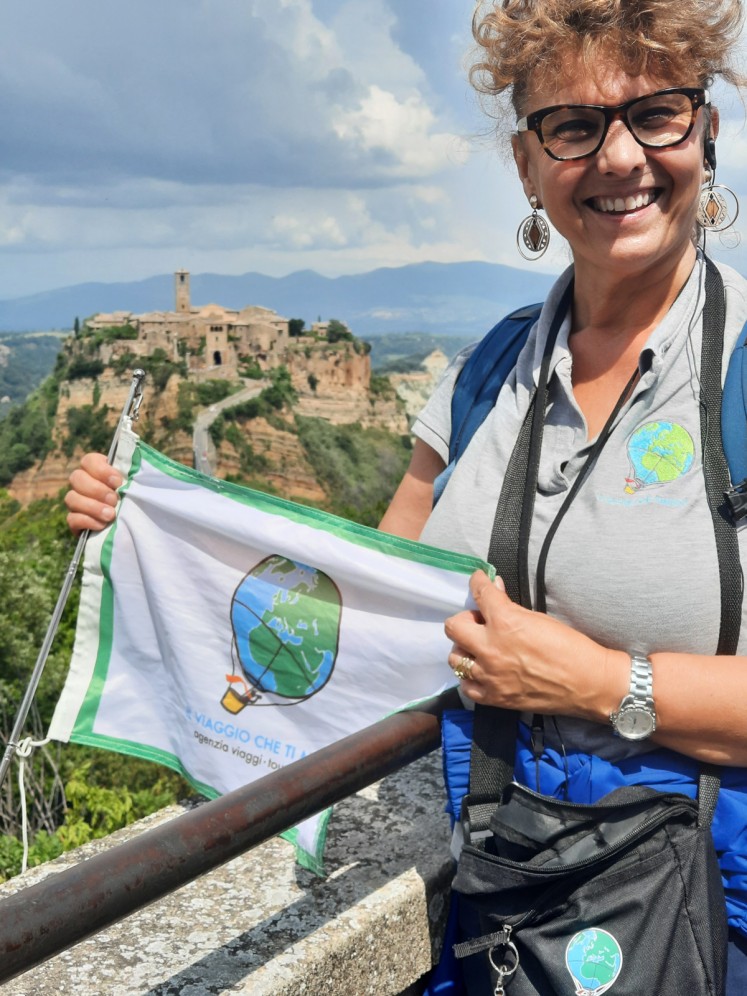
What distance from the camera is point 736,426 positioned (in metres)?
1.49

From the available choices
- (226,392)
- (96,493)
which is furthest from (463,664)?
(226,392)

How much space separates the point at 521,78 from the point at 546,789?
117cm

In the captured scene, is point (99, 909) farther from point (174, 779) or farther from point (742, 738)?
point (174, 779)

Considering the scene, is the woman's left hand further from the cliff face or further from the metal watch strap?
the cliff face

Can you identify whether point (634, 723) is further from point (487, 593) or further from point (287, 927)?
point (287, 927)

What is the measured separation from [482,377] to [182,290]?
8669cm

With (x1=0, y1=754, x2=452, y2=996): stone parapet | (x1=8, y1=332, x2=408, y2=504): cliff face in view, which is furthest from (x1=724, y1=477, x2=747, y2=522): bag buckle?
(x1=8, y1=332, x2=408, y2=504): cliff face

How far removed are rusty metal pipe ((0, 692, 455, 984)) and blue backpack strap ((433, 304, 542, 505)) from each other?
0.46 metres

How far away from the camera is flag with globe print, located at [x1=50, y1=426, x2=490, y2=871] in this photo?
194 cm

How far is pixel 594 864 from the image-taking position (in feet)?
4.61

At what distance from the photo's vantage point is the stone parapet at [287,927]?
1.64 meters

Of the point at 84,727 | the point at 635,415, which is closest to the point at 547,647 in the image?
the point at 635,415

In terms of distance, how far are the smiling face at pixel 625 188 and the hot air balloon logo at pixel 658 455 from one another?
293 mm

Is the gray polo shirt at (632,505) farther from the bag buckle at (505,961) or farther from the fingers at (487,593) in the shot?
the bag buckle at (505,961)
